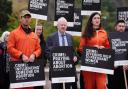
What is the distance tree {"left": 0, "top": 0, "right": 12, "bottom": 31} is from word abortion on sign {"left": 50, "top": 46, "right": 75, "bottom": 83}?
14363 mm

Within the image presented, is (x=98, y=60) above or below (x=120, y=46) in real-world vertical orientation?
below

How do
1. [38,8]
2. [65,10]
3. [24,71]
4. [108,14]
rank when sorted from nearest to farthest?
[24,71] < [38,8] < [65,10] < [108,14]

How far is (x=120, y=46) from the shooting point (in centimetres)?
1091

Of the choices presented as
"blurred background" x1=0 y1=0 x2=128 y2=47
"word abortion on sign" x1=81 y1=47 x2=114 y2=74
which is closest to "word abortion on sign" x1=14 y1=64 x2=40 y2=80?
"word abortion on sign" x1=81 y1=47 x2=114 y2=74

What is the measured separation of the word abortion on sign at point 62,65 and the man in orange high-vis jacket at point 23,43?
0.49m

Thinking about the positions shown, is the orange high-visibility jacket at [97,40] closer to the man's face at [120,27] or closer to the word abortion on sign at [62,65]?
the word abortion on sign at [62,65]

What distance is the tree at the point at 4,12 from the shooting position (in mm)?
24266

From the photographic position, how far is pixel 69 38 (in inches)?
402

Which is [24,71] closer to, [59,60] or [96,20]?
[59,60]

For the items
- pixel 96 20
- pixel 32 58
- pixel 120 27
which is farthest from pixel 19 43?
pixel 120 27

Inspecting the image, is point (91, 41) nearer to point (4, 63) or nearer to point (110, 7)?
point (4, 63)

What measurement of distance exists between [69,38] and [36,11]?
1.96 metres

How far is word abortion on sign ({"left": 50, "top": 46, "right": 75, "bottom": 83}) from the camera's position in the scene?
32.8 ft

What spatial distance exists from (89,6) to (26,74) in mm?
3567
